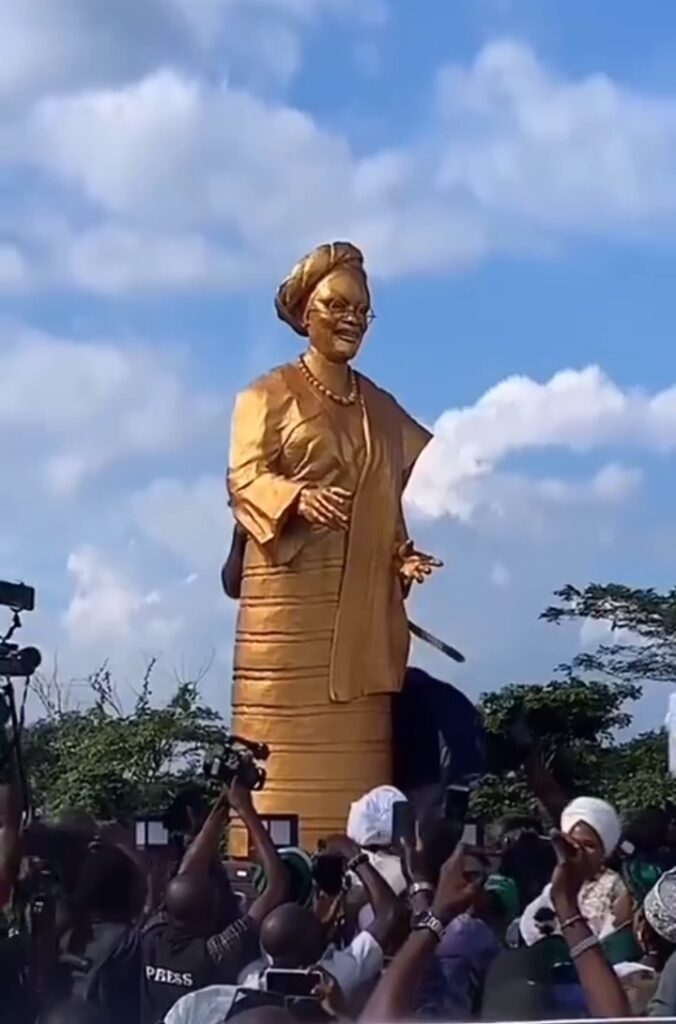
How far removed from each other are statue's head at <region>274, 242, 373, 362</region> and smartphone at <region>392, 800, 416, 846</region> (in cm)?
132

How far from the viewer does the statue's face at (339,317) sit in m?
4.68

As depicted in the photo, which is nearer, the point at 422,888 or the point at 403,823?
the point at 422,888

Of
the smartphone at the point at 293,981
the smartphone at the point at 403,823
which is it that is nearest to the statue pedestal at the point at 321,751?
the smartphone at the point at 403,823

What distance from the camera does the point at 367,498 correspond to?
4793 millimetres

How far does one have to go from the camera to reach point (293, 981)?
2.56 m

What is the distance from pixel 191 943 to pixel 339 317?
2.24 meters

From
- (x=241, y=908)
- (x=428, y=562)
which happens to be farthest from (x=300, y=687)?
(x=241, y=908)

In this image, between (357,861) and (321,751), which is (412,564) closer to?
(321,751)

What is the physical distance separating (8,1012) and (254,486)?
6.31 ft

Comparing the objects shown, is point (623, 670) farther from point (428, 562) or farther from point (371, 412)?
point (371, 412)

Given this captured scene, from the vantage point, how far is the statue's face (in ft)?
15.4

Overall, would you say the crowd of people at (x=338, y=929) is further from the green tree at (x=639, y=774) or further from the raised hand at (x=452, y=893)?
the green tree at (x=639, y=774)

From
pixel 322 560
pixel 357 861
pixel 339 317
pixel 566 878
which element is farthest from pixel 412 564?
pixel 566 878

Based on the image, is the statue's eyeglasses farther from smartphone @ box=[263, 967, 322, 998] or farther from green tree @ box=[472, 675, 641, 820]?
smartphone @ box=[263, 967, 322, 998]
